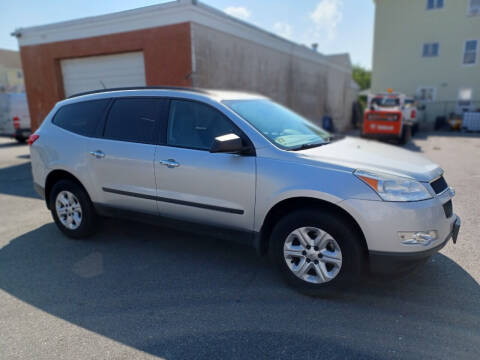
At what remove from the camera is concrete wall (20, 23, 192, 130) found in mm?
9453

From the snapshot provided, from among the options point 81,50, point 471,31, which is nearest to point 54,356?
point 81,50

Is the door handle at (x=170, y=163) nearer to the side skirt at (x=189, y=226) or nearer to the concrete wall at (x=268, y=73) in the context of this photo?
the side skirt at (x=189, y=226)

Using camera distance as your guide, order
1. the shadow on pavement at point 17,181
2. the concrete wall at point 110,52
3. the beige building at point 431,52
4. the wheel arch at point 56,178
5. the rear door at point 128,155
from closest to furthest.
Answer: the rear door at point 128,155, the wheel arch at point 56,178, the shadow on pavement at point 17,181, the concrete wall at point 110,52, the beige building at point 431,52

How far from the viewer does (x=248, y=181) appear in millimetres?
3330

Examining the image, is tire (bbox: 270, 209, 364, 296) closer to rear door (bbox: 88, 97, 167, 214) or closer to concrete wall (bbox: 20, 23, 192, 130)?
rear door (bbox: 88, 97, 167, 214)

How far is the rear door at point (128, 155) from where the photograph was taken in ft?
12.9

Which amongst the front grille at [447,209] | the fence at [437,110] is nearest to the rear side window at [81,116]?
the front grille at [447,209]

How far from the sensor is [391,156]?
3.59 meters

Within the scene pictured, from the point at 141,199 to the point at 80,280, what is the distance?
1.02m

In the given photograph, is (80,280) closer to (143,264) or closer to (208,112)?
(143,264)

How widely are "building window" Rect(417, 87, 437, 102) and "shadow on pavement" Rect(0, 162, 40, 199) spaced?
75.9ft

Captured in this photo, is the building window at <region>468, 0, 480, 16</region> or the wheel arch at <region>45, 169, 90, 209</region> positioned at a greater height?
the building window at <region>468, 0, 480, 16</region>

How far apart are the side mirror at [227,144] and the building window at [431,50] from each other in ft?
80.8

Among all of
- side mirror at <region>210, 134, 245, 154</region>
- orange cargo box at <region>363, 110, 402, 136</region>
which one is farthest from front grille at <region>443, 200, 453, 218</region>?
orange cargo box at <region>363, 110, 402, 136</region>
